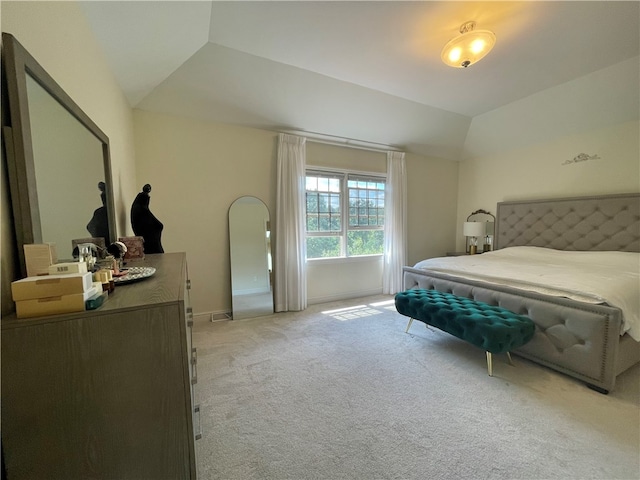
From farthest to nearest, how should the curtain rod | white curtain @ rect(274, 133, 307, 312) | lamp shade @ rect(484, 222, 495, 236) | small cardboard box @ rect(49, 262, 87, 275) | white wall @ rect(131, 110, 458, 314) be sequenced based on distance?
lamp shade @ rect(484, 222, 495, 236) < the curtain rod < white curtain @ rect(274, 133, 307, 312) < white wall @ rect(131, 110, 458, 314) < small cardboard box @ rect(49, 262, 87, 275)

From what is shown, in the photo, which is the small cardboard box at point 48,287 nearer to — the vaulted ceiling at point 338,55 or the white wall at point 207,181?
the vaulted ceiling at point 338,55

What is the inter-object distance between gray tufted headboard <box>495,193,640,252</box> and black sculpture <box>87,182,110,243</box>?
16.8ft

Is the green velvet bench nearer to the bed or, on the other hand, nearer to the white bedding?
the bed

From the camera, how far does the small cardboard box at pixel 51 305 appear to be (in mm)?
670

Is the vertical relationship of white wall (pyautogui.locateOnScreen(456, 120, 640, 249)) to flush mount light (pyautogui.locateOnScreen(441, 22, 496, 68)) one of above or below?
below

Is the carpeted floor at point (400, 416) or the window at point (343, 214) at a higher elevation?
→ the window at point (343, 214)

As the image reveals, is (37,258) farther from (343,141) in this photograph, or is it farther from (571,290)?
(343,141)

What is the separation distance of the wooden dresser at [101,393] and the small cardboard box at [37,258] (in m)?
0.18

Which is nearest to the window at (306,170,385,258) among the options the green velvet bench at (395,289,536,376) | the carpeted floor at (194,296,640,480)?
the green velvet bench at (395,289,536,376)

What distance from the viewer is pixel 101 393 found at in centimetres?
72

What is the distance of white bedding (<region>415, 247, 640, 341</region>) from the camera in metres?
1.86

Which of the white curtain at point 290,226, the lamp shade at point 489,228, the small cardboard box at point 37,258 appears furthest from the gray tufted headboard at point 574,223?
the small cardboard box at point 37,258

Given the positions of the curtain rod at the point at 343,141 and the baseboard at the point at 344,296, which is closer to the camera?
the curtain rod at the point at 343,141

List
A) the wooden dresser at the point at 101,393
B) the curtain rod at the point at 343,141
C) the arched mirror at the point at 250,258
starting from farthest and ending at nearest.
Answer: the curtain rod at the point at 343,141 → the arched mirror at the point at 250,258 → the wooden dresser at the point at 101,393
